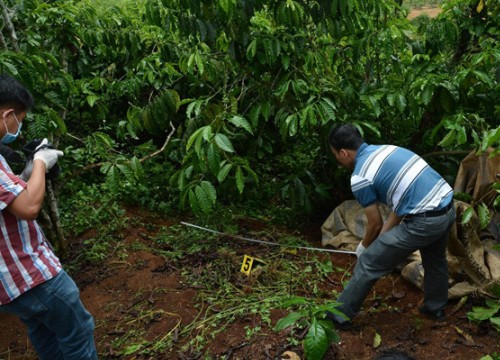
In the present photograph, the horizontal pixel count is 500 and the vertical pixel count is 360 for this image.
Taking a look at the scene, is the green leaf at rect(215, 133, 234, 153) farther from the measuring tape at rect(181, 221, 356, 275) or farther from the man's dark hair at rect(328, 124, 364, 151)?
the measuring tape at rect(181, 221, 356, 275)

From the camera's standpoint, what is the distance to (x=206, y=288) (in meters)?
2.81

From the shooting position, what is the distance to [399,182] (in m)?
2.18

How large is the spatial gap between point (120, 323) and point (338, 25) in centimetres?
230

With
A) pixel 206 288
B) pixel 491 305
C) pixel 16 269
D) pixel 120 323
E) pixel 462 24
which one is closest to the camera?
pixel 16 269

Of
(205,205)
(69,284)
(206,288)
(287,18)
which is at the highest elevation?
(287,18)

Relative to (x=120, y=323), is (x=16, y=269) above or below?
above

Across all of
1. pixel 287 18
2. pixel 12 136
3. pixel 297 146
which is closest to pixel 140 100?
pixel 297 146

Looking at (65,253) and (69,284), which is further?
(65,253)

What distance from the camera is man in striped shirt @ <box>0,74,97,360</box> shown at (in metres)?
1.54

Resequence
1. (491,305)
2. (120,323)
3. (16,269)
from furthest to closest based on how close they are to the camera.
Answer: (120,323) → (491,305) → (16,269)

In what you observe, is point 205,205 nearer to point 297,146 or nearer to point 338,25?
point 338,25

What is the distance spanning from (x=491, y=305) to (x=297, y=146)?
7.28 feet

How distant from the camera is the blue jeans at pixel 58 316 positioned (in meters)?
1.66

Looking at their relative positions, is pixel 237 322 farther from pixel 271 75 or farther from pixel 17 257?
pixel 271 75
